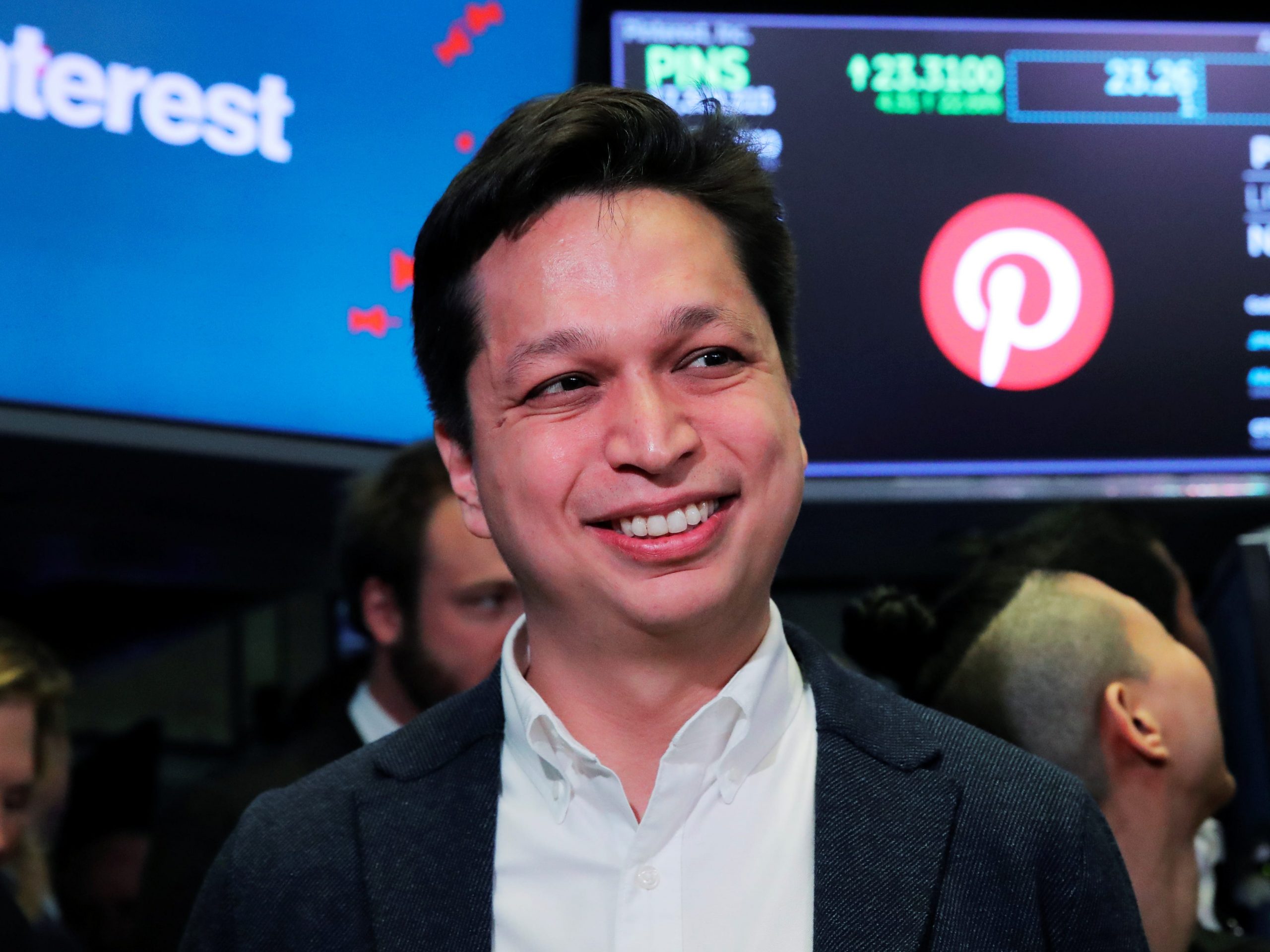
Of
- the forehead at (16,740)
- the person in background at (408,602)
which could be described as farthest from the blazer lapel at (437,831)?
the forehead at (16,740)

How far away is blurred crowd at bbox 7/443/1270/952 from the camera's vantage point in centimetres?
179

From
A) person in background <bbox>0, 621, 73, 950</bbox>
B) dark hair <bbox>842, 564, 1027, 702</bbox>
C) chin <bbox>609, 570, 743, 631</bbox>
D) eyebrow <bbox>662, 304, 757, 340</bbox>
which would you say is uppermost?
eyebrow <bbox>662, 304, 757, 340</bbox>

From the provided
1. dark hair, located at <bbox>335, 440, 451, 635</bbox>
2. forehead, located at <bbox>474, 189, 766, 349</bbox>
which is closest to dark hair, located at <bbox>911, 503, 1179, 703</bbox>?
forehead, located at <bbox>474, 189, 766, 349</bbox>

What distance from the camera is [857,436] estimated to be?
2.16 meters

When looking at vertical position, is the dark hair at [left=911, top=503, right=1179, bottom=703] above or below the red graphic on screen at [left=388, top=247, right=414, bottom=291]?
below

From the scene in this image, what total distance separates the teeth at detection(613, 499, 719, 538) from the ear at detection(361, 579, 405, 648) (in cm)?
136

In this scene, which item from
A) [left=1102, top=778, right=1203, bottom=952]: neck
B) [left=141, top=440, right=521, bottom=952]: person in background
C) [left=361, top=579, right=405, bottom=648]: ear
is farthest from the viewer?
[left=361, top=579, right=405, bottom=648]: ear

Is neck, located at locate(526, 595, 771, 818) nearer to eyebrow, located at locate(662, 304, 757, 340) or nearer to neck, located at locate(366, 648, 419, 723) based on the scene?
eyebrow, located at locate(662, 304, 757, 340)

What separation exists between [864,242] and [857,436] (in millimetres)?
310

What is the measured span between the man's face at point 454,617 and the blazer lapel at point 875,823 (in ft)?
3.83

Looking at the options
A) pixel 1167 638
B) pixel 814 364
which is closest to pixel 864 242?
pixel 814 364

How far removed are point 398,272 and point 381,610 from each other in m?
0.66

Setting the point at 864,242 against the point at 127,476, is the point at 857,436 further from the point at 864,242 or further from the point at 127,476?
the point at 127,476

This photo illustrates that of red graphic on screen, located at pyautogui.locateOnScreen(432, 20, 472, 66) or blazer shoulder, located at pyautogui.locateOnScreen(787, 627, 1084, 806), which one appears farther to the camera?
red graphic on screen, located at pyautogui.locateOnScreen(432, 20, 472, 66)
